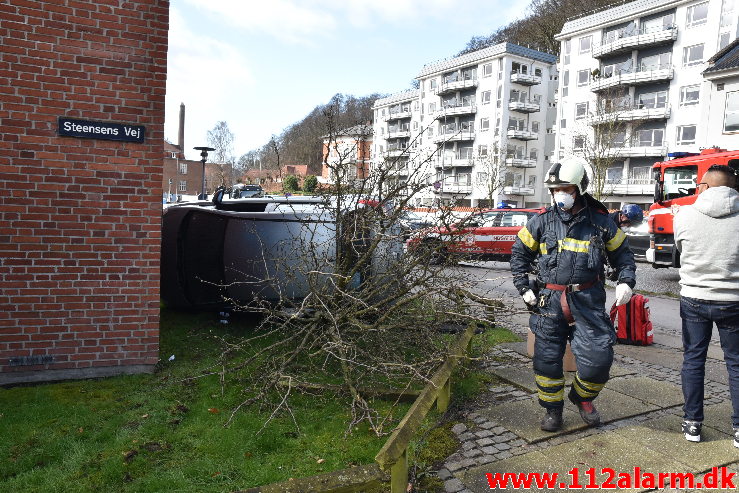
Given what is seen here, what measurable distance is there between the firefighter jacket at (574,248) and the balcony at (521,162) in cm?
5119

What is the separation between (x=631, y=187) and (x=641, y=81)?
849cm

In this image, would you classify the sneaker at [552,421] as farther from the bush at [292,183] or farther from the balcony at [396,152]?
the bush at [292,183]

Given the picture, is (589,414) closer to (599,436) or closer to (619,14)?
(599,436)

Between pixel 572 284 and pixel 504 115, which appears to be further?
pixel 504 115

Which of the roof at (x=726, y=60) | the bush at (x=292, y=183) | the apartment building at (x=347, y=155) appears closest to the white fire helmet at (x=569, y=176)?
the apartment building at (x=347, y=155)

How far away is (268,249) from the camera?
6.34 meters

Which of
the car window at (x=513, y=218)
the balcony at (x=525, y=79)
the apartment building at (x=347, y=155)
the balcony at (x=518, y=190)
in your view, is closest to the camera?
the apartment building at (x=347, y=155)

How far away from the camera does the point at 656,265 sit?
13680 mm

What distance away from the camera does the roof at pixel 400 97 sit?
234 feet

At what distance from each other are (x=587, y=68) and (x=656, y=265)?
39.0 metres

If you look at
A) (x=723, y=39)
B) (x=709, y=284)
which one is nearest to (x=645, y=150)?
(x=723, y=39)

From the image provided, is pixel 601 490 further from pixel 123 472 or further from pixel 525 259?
pixel 123 472

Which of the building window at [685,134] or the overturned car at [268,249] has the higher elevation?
the building window at [685,134]

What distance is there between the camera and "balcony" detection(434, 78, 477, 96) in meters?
57.5
